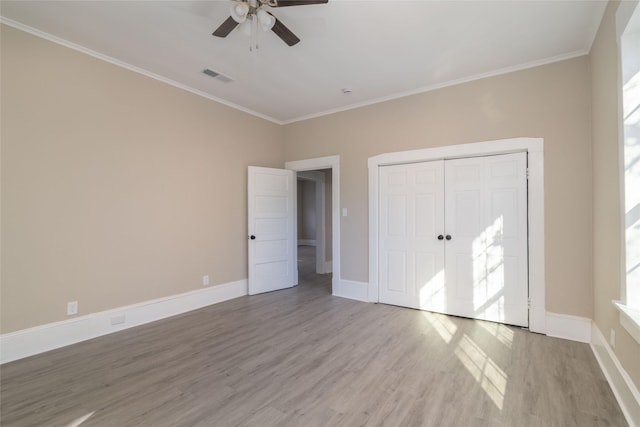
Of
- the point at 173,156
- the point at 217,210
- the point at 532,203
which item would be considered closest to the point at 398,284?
the point at 532,203

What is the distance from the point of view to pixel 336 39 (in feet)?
9.15

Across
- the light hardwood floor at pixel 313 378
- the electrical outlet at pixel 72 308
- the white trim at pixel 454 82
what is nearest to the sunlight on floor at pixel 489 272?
the light hardwood floor at pixel 313 378

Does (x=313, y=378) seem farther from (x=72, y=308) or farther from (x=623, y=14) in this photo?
(x=623, y=14)

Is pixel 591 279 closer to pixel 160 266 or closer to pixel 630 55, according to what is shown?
pixel 630 55

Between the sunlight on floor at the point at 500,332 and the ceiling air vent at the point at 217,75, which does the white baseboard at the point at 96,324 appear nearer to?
the ceiling air vent at the point at 217,75

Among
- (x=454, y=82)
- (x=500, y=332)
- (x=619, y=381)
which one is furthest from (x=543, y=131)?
(x=619, y=381)

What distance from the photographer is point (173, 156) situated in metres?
3.75

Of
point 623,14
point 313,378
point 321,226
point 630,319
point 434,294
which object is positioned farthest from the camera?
point 321,226

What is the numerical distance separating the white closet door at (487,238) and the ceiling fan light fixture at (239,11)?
2834mm

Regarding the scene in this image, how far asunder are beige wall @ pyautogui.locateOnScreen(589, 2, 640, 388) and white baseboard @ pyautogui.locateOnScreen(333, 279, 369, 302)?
8.27ft

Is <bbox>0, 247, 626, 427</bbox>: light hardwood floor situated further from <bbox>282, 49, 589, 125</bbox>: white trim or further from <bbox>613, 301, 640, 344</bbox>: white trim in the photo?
<bbox>282, 49, 589, 125</bbox>: white trim

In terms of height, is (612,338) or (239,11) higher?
(239,11)

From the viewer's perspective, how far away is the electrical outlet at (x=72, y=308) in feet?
9.47

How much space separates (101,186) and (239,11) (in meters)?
2.38
